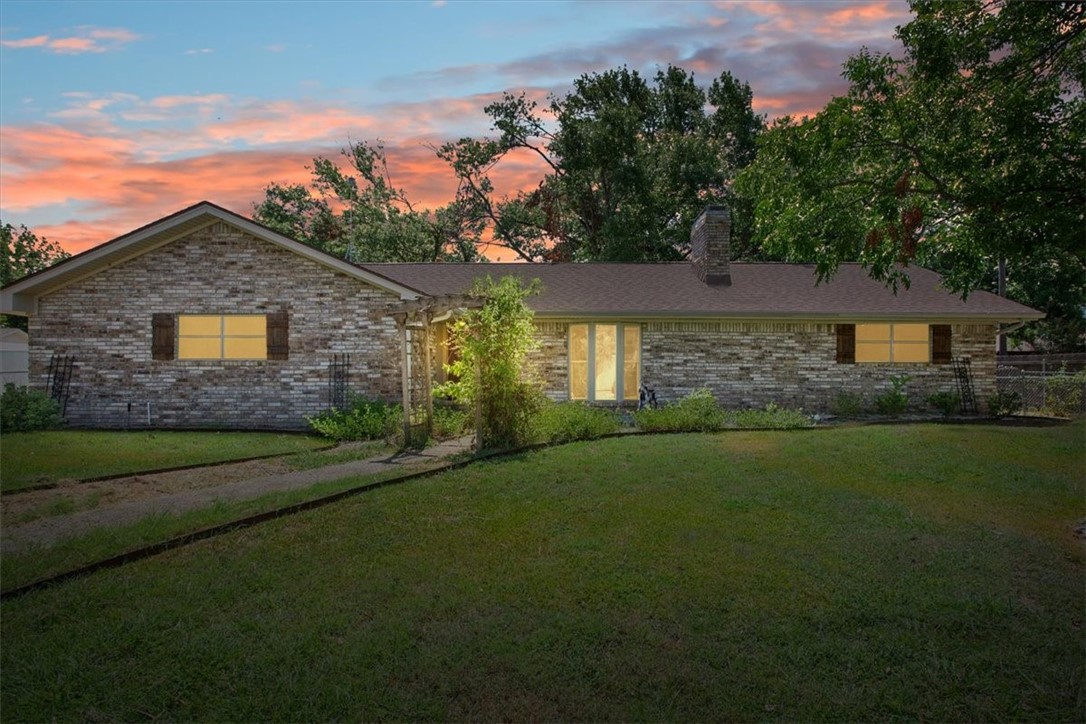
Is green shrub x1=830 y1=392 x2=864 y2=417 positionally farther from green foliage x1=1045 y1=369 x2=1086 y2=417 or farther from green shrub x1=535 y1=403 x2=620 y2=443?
green shrub x1=535 y1=403 x2=620 y2=443

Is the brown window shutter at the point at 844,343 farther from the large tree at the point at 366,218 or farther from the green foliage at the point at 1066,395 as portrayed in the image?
the large tree at the point at 366,218

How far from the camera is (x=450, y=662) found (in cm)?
402

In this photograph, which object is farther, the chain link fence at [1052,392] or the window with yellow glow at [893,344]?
the chain link fence at [1052,392]

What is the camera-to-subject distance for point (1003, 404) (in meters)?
17.8

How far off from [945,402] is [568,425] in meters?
10.8

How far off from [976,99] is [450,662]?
28.6 feet

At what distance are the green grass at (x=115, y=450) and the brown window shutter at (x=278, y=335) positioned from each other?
202cm

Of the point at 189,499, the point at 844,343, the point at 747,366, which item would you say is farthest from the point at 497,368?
the point at 844,343

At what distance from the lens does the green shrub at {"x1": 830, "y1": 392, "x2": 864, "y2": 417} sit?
17.3 metres

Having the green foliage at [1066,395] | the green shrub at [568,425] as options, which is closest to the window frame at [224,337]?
the green shrub at [568,425]

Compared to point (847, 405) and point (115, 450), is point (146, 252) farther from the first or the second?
point (847, 405)

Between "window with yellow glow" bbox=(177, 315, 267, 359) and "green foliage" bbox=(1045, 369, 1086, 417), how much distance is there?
2088 cm

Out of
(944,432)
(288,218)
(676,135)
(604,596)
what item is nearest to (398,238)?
(288,218)

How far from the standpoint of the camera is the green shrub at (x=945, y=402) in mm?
17703
